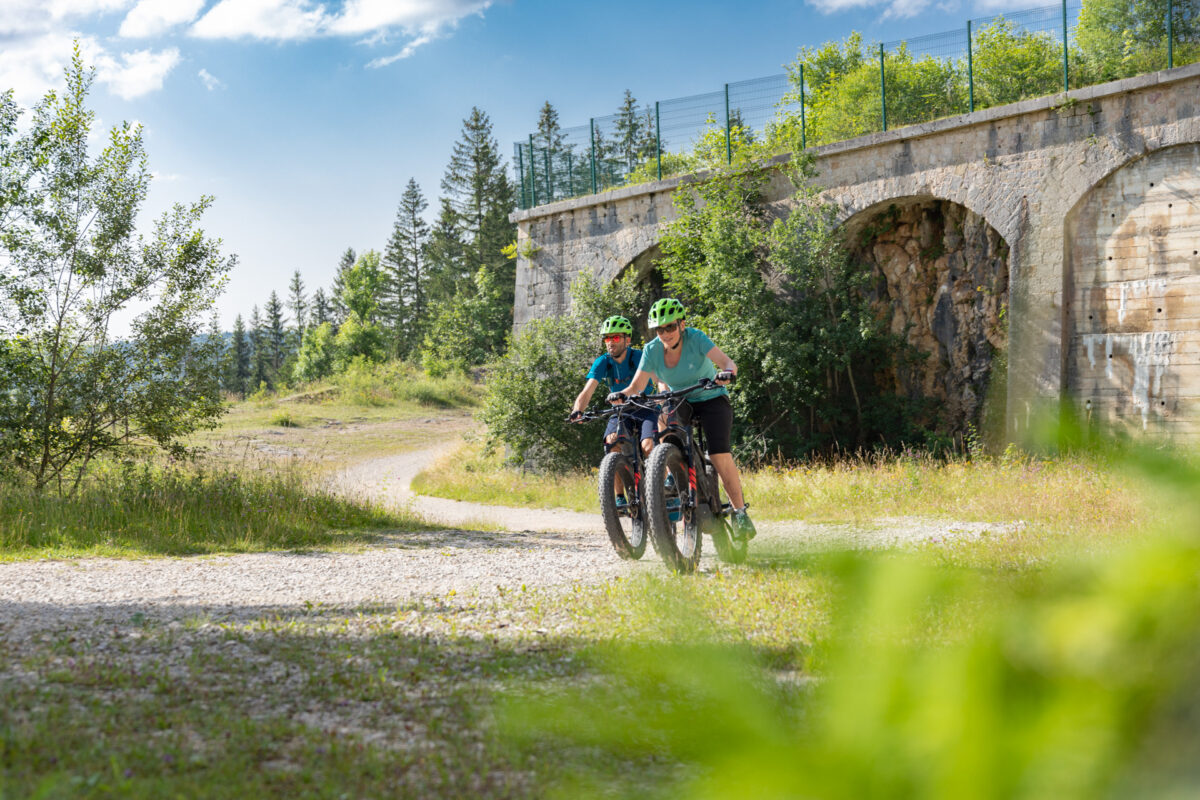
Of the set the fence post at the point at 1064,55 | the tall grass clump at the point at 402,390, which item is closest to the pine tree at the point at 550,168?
the fence post at the point at 1064,55

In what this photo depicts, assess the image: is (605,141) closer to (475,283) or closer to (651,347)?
(651,347)

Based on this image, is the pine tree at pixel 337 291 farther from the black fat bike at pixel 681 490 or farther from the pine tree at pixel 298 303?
the black fat bike at pixel 681 490

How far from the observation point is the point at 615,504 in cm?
639

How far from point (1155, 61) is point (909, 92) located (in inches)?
149

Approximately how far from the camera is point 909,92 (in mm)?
15258

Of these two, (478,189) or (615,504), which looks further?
(478,189)

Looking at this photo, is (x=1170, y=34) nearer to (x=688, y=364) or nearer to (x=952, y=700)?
(x=688, y=364)

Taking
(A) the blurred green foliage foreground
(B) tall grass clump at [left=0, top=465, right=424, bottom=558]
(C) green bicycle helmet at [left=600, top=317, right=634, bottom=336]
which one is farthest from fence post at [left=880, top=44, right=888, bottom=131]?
(A) the blurred green foliage foreground

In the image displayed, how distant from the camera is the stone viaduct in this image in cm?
1207

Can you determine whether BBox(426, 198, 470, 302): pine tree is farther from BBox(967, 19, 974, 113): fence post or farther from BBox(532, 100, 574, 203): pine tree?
BBox(967, 19, 974, 113): fence post

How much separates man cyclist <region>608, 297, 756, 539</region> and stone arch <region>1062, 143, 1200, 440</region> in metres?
7.95

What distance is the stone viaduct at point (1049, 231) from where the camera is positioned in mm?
12070

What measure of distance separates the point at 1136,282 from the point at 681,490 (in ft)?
32.6

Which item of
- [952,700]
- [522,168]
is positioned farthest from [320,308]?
[952,700]
